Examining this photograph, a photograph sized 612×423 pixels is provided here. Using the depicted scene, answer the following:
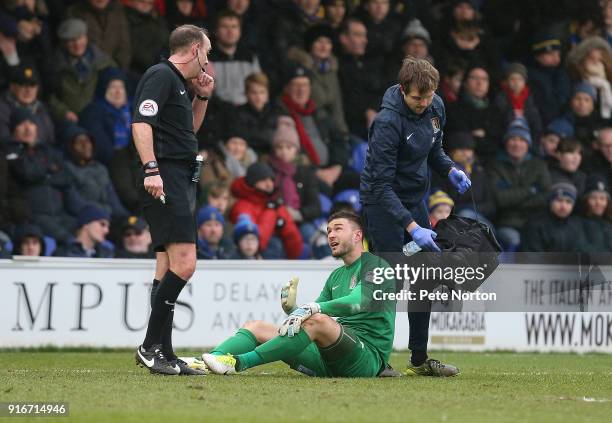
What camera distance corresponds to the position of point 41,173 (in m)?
13.9

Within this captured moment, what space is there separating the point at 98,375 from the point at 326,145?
306 inches

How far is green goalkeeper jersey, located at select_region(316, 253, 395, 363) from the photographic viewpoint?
8.75 meters

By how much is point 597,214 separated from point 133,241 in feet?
19.1

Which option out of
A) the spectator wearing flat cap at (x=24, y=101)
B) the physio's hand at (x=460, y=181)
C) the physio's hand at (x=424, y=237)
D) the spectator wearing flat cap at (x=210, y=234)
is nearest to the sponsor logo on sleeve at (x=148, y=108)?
the physio's hand at (x=424, y=237)

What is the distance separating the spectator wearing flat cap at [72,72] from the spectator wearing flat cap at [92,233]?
4.26 feet

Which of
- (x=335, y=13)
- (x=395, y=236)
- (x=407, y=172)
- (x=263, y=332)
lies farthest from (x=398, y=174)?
(x=335, y=13)

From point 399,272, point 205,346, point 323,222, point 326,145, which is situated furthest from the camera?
point 326,145

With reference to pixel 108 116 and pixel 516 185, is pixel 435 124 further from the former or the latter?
pixel 516 185

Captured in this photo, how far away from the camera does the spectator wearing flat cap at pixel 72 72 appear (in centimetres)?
1485

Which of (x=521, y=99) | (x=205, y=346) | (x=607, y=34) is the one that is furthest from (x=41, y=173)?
(x=607, y=34)

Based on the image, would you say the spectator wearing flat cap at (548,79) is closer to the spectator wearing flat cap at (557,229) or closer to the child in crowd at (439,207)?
the spectator wearing flat cap at (557,229)

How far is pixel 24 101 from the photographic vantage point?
46.6 ft

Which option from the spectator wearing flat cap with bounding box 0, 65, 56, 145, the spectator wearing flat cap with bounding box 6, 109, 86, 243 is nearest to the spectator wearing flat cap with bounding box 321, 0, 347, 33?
the spectator wearing flat cap with bounding box 0, 65, 56, 145

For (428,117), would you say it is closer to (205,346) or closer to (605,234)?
(205,346)
